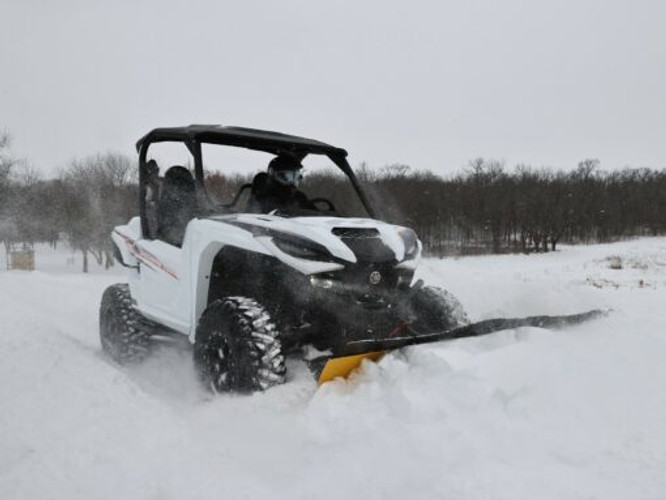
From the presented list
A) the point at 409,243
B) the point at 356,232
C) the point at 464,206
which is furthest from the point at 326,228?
the point at 464,206

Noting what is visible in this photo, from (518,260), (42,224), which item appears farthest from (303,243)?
(42,224)

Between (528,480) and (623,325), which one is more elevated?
(623,325)

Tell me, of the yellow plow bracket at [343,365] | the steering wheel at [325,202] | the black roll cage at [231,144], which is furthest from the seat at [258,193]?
the yellow plow bracket at [343,365]

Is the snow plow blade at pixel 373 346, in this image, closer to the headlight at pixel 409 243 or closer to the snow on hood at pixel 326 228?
the snow on hood at pixel 326 228

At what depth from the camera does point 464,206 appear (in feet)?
195

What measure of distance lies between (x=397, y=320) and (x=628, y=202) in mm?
79919

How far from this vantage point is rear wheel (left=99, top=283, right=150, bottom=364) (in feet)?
16.6

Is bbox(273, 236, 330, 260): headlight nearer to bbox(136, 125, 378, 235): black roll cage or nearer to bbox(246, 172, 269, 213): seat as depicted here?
bbox(136, 125, 378, 235): black roll cage

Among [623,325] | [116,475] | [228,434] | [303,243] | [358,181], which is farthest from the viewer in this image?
[358,181]

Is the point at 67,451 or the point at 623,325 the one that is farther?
the point at 623,325

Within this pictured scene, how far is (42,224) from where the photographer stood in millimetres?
47812

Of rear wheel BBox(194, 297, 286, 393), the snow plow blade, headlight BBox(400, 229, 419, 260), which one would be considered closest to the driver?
headlight BBox(400, 229, 419, 260)

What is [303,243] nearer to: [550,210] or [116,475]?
[116,475]

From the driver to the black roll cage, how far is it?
5.1 inches
